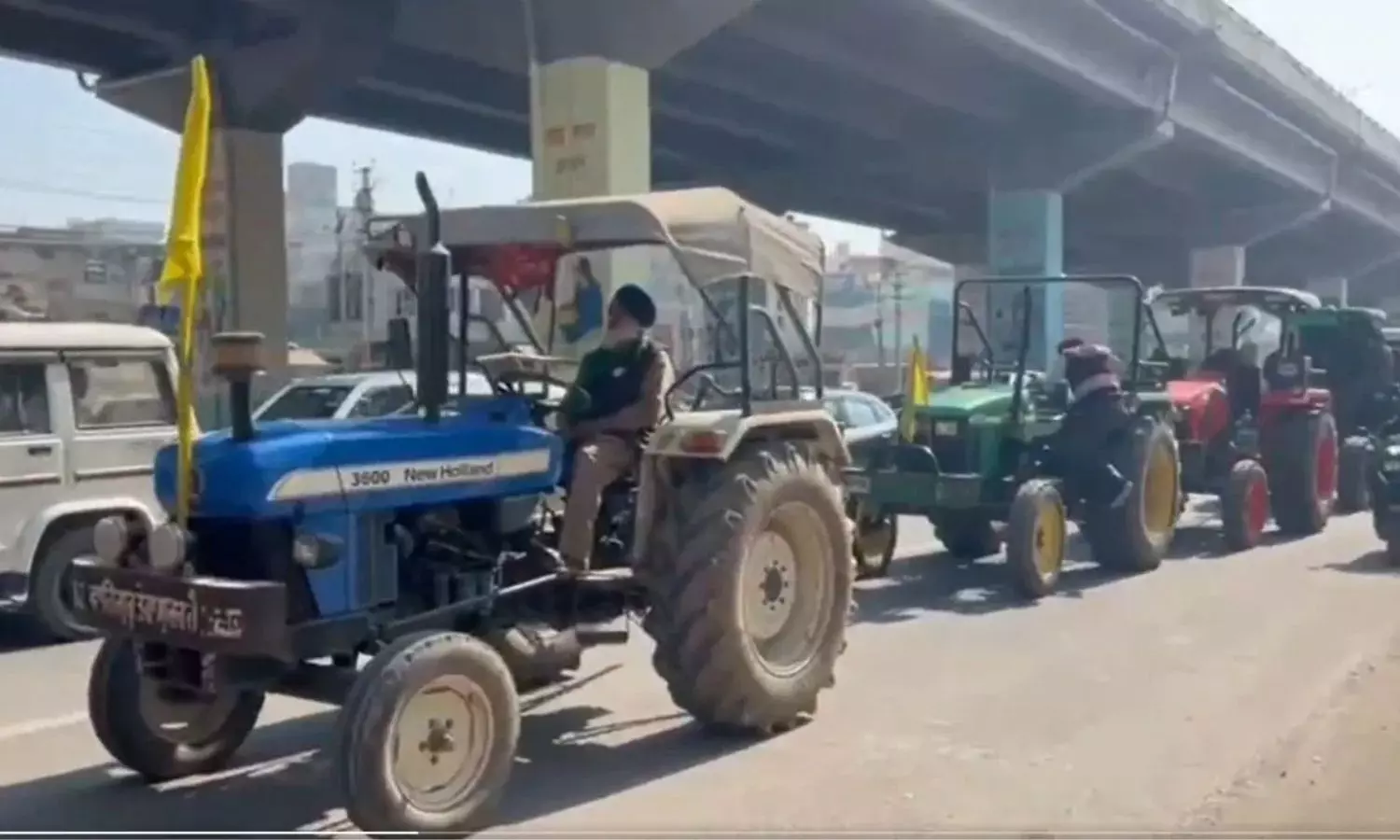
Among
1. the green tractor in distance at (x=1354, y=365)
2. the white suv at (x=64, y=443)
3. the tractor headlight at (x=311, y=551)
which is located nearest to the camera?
the tractor headlight at (x=311, y=551)

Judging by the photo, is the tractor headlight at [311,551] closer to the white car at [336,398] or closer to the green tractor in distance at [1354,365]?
the white car at [336,398]

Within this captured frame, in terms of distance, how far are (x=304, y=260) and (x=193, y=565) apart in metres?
69.3

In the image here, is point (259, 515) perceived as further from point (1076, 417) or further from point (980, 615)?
point (1076, 417)

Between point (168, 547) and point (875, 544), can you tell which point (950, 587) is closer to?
point (875, 544)

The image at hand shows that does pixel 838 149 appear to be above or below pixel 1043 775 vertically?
above

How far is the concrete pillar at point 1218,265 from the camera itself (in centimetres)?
5088

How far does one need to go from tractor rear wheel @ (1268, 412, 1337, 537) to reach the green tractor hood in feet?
12.6

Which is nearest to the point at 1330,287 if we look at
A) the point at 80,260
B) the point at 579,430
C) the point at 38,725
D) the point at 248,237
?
the point at 80,260

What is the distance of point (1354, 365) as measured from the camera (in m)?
18.6

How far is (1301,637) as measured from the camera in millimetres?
9984

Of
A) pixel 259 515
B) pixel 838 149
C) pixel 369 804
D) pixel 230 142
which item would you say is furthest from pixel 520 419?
pixel 838 149

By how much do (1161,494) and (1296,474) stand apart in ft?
9.39

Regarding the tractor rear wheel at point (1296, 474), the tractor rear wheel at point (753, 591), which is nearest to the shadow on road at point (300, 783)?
the tractor rear wheel at point (753, 591)

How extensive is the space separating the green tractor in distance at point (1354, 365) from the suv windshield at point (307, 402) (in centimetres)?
1052
